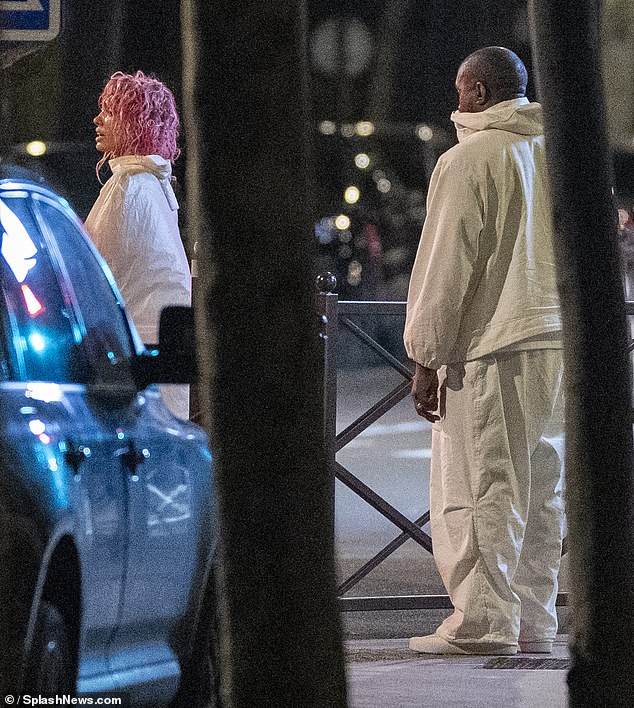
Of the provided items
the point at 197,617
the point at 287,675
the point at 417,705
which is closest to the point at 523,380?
the point at 417,705

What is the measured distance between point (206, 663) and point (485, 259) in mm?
A: 2357

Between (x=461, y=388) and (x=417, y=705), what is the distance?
1.54 m

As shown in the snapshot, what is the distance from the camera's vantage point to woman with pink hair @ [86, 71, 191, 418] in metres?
7.32

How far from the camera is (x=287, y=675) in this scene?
3.18 metres

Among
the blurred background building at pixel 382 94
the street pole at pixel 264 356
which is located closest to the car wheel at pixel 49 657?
the street pole at pixel 264 356

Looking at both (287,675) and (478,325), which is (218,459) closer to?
(287,675)

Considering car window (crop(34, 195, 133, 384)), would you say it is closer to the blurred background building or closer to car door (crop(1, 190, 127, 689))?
car door (crop(1, 190, 127, 689))

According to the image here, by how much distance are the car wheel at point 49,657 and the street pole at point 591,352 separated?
1131 mm

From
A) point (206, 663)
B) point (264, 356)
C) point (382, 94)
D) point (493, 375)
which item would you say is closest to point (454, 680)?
point (493, 375)

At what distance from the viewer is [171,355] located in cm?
449

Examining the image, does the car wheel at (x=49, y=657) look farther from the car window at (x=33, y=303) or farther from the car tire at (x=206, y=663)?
the car tire at (x=206, y=663)

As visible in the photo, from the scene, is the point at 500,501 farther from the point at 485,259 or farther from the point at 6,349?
the point at 6,349

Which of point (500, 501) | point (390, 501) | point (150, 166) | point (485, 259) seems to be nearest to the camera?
point (500, 501)

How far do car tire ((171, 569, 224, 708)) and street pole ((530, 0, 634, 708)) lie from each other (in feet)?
3.75
